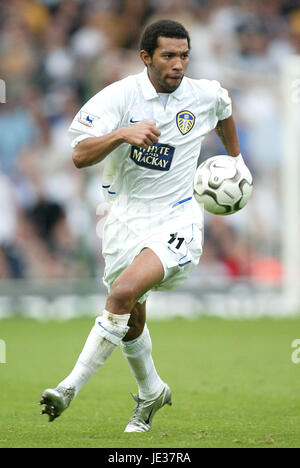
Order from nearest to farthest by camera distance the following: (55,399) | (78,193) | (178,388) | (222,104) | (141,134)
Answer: (55,399), (141,134), (222,104), (178,388), (78,193)

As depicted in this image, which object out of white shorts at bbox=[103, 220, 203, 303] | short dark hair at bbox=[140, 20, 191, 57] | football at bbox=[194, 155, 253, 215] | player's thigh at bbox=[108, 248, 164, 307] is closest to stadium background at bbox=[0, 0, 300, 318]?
football at bbox=[194, 155, 253, 215]

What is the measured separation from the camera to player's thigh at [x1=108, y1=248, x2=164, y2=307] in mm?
5609

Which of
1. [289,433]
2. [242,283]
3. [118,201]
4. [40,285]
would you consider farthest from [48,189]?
[289,433]

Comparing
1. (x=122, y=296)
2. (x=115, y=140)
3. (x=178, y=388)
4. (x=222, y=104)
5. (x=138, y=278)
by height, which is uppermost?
(x=222, y=104)

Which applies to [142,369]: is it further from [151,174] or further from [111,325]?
[151,174]

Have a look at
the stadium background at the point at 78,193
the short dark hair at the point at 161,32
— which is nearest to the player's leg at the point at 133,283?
the short dark hair at the point at 161,32

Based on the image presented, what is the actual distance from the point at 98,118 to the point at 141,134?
43 cm

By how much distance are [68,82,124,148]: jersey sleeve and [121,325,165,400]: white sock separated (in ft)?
4.64

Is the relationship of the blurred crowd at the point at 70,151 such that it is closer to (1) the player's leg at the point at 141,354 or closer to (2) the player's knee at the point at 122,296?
(1) the player's leg at the point at 141,354

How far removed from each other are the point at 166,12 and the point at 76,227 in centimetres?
510

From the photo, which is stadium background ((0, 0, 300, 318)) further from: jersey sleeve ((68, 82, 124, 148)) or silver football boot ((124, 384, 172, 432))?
jersey sleeve ((68, 82, 124, 148))

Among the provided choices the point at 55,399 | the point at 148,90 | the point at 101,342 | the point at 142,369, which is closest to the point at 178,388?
the point at 142,369

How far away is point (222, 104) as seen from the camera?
655 cm

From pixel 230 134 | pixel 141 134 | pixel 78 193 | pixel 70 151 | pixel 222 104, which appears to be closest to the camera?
pixel 141 134
